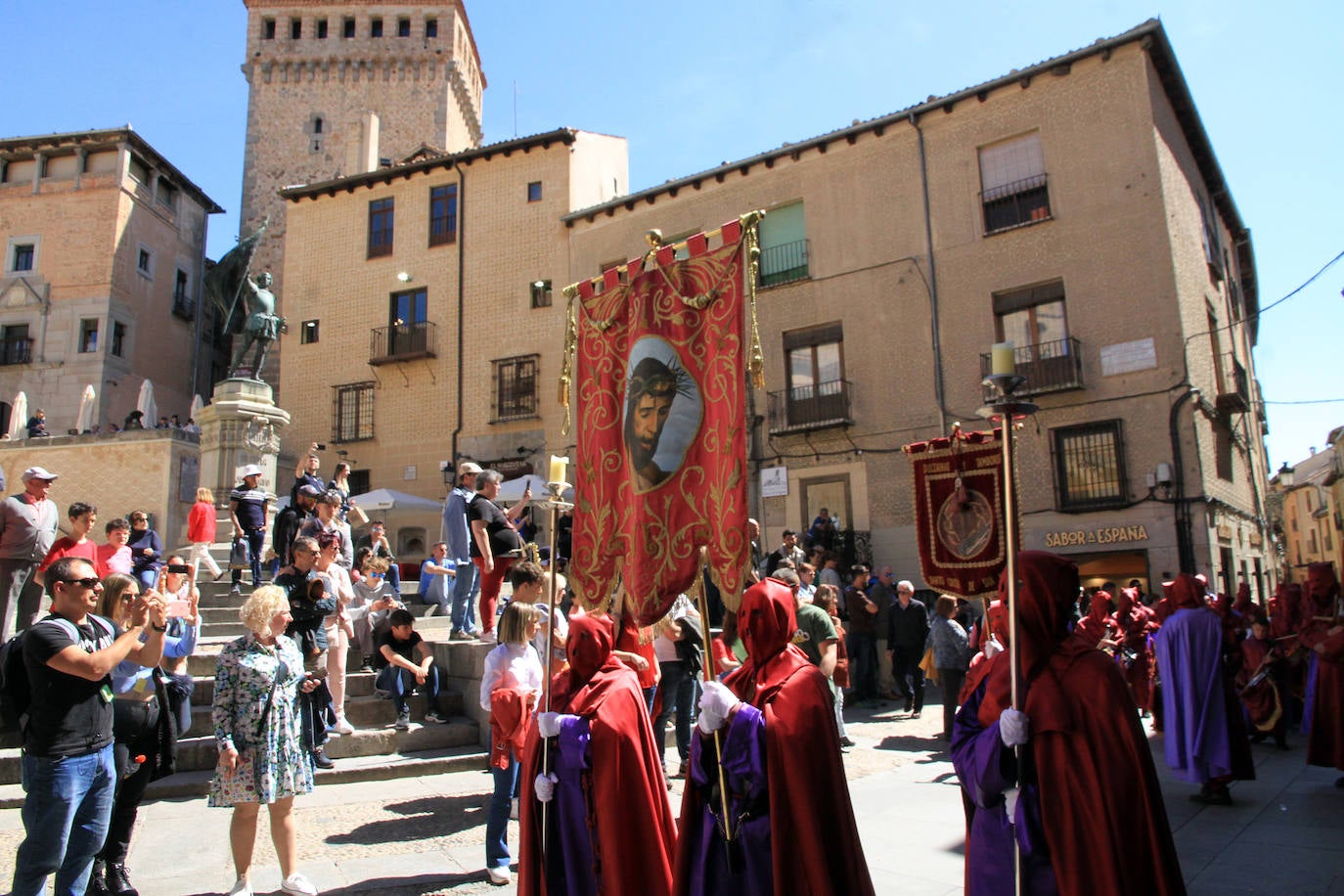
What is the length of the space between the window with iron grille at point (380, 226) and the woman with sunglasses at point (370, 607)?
58.0 feet

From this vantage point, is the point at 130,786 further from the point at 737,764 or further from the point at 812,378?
the point at 812,378

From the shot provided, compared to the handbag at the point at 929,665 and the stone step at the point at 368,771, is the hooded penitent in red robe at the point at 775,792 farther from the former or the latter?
the handbag at the point at 929,665

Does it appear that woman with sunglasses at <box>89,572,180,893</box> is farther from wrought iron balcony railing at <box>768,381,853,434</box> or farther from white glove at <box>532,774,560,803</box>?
wrought iron balcony railing at <box>768,381,853,434</box>

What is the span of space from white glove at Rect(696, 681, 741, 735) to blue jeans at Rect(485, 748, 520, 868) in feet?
7.50

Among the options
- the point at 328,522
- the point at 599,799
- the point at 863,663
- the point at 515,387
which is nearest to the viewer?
the point at 599,799

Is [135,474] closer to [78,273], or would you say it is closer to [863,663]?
[863,663]

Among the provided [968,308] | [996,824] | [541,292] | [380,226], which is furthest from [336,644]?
[380,226]

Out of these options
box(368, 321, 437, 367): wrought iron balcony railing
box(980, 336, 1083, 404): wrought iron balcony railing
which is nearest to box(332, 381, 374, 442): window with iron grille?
box(368, 321, 437, 367): wrought iron balcony railing

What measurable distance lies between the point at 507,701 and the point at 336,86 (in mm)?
39452

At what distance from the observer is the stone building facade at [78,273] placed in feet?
104

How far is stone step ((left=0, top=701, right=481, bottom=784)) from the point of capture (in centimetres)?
703

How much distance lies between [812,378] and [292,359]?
16053 millimetres

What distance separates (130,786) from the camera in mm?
4926

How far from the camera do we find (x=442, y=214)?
26.4 meters
